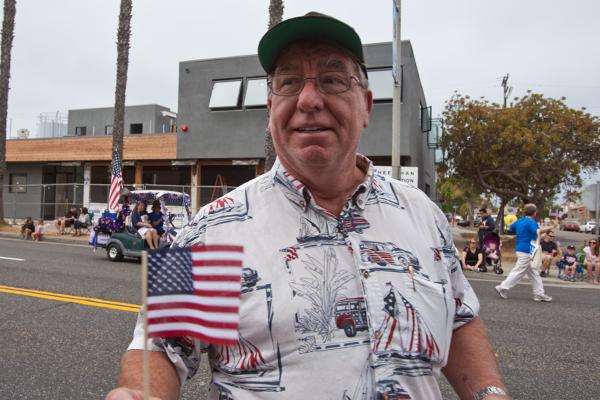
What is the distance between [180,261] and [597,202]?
17.1m

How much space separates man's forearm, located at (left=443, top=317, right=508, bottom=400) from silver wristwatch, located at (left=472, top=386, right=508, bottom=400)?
1cm

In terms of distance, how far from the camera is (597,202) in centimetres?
1538

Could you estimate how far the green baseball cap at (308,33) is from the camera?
5.77ft

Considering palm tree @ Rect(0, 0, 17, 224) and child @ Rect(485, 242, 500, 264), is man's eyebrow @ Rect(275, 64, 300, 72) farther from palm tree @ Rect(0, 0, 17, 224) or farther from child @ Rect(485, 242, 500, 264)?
palm tree @ Rect(0, 0, 17, 224)

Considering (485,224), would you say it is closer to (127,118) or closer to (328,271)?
(328,271)

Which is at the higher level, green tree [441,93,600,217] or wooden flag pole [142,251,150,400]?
green tree [441,93,600,217]

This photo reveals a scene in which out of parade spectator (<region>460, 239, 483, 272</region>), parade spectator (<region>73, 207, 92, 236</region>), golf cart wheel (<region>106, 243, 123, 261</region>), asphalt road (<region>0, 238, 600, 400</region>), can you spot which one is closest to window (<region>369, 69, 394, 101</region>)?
parade spectator (<region>460, 239, 483, 272</region>)

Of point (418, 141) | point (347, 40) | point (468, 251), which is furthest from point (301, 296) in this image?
point (418, 141)

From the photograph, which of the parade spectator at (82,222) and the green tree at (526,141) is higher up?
the green tree at (526,141)

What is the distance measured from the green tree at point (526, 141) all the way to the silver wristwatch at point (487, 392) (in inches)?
906

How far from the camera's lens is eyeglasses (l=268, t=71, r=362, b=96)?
1.87m

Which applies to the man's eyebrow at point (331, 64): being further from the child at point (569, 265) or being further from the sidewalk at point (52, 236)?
the sidewalk at point (52, 236)

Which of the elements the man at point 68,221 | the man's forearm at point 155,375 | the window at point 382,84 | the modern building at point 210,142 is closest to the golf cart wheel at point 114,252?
the modern building at point 210,142

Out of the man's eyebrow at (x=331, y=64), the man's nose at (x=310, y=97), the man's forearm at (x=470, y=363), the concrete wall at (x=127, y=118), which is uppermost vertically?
the concrete wall at (x=127, y=118)
